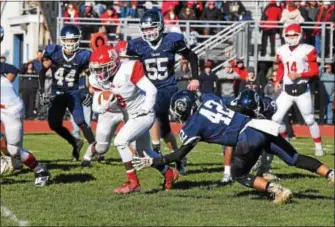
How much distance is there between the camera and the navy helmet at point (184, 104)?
314 inches

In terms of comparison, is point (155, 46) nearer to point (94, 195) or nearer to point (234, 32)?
point (94, 195)

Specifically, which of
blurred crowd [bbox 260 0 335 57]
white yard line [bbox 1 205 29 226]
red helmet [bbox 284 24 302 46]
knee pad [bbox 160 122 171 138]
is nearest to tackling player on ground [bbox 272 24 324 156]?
red helmet [bbox 284 24 302 46]

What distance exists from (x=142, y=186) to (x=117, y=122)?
949mm

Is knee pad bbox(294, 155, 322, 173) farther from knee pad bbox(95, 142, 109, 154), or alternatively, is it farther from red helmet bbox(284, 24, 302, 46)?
red helmet bbox(284, 24, 302, 46)

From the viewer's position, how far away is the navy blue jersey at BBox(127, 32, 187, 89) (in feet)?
32.9

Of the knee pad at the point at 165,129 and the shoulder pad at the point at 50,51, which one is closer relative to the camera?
the knee pad at the point at 165,129

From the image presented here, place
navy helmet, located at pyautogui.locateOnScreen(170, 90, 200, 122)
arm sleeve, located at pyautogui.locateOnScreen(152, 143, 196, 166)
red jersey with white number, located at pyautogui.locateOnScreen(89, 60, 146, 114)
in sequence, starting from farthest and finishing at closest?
1. red jersey with white number, located at pyautogui.locateOnScreen(89, 60, 146, 114)
2. arm sleeve, located at pyautogui.locateOnScreen(152, 143, 196, 166)
3. navy helmet, located at pyautogui.locateOnScreen(170, 90, 200, 122)

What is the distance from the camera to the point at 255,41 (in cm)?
2105

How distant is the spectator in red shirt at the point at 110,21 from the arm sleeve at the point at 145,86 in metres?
12.6

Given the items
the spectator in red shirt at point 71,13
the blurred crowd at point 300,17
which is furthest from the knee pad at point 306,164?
the spectator in red shirt at point 71,13

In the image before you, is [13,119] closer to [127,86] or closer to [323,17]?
[127,86]

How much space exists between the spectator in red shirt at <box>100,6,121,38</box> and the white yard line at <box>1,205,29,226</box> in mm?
13653

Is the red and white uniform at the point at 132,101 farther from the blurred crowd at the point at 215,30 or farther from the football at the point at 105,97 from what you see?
the blurred crowd at the point at 215,30

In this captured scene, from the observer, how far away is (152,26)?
981 centimetres
